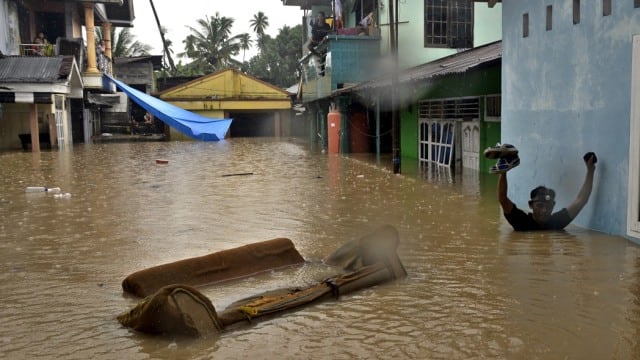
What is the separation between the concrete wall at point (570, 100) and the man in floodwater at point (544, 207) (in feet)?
0.52

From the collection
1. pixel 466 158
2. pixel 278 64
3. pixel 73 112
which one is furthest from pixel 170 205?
pixel 278 64

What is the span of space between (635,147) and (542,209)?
51.6 inches

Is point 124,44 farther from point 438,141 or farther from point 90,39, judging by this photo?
point 438,141

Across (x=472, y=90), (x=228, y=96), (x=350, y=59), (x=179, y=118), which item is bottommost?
(x=179, y=118)

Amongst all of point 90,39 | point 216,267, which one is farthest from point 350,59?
point 216,267

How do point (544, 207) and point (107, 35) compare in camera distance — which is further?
point (107, 35)

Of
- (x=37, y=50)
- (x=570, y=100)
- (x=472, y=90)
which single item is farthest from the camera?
(x=37, y=50)

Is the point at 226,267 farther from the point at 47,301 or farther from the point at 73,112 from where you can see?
the point at 73,112

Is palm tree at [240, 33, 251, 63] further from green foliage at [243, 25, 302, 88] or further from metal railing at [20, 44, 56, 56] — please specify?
metal railing at [20, 44, 56, 56]

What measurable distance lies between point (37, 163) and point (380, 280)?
16186 millimetres

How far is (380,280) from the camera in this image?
18.3 ft

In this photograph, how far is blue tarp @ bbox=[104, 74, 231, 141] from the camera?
27.5 meters

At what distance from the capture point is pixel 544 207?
749cm

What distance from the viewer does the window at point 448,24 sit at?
22828 millimetres
